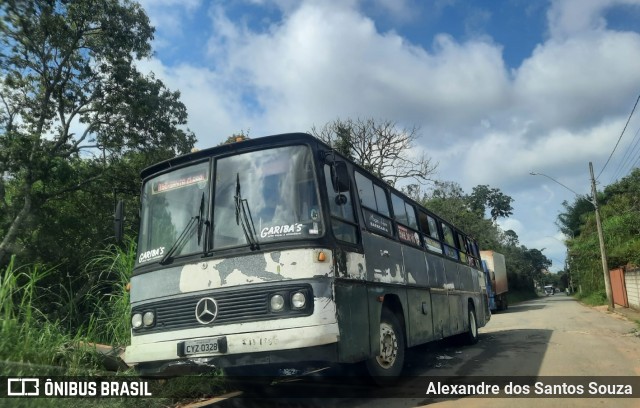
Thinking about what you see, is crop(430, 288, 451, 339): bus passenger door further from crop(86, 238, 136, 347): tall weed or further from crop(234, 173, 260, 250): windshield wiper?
crop(86, 238, 136, 347): tall weed

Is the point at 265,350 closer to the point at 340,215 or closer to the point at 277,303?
the point at 277,303

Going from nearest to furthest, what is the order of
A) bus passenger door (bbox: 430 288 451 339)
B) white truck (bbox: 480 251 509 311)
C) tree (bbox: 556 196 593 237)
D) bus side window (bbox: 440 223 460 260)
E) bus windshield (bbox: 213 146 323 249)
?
1. bus windshield (bbox: 213 146 323 249)
2. bus passenger door (bbox: 430 288 451 339)
3. bus side window (bbox: 440 223 460 260)
4. white truck (bbox: 480 251 509 311)
5. tree (bbox: 556 196 593 237)

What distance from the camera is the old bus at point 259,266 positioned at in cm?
530

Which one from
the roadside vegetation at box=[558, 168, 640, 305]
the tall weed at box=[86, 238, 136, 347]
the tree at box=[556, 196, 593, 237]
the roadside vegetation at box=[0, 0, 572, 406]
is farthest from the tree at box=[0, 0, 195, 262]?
the tree at box=[556, 196, 593, 237]

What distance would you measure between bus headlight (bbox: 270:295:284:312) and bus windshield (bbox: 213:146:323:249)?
599 mm

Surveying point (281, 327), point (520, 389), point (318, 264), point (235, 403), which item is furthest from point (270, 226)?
point (520, 389)

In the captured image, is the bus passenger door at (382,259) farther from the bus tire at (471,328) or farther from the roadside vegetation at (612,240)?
the roadside vegetation at (612,240)

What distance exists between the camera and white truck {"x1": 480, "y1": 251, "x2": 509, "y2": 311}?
30812 millimetres

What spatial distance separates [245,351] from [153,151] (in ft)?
61.3

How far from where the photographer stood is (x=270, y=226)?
18.3 ft

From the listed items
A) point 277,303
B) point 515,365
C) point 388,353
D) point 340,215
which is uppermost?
point 340,215

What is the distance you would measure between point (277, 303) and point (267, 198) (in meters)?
1.13

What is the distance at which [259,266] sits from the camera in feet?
17.9

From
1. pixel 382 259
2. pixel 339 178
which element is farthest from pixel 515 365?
pixel 339 178
